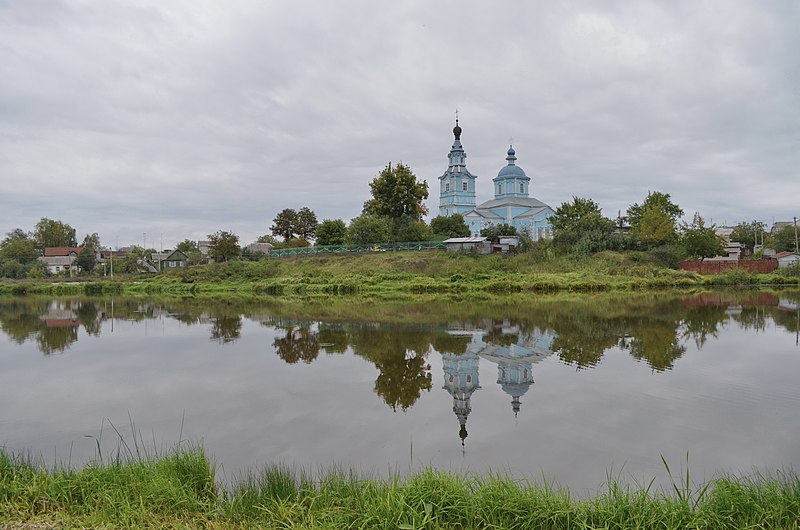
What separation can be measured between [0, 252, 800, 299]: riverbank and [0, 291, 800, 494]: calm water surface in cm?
1444

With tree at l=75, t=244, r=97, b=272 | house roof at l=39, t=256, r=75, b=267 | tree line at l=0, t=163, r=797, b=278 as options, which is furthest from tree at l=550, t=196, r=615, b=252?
house roof at l=39, t=256, r=75, b=267

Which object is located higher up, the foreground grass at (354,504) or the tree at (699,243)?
the tree at (699,243)

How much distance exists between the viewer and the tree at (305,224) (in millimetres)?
68750

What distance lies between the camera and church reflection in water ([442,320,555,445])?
9234mm

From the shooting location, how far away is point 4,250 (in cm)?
7662

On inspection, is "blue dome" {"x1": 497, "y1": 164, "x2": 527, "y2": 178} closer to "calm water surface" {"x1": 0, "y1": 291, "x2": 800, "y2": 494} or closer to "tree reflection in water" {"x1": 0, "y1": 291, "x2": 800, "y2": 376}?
"tree reflection in water" {"x1": 0, "y1": 291, "x2": 800, "y2": 376}

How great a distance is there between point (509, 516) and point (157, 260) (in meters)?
80.4

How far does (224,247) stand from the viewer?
5259 centimetres

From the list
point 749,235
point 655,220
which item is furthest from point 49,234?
point 749,235

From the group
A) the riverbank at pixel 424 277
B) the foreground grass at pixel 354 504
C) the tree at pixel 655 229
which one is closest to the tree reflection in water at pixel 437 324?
the foreground grass at pixel 354 504

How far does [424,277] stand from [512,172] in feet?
113

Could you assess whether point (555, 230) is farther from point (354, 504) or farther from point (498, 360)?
point (354, 504)

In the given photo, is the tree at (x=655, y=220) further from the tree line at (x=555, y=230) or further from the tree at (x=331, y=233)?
the tree at (x=331, y=233)

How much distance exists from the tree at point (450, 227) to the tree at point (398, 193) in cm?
497
